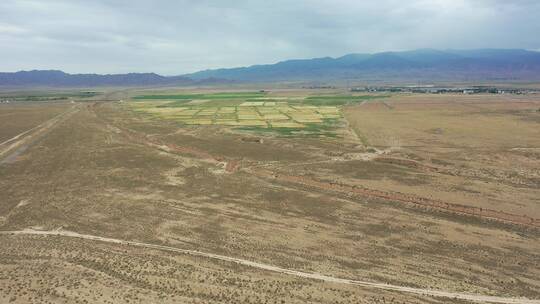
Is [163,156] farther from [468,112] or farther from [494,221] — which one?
[468,112]

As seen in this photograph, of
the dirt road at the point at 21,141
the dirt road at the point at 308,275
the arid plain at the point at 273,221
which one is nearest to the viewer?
the dirt road at the point at 308,275

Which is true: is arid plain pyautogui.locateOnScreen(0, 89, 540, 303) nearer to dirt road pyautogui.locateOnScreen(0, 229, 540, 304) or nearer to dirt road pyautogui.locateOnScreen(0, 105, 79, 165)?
dirt road pyautogui.locateOnScreen(0, 229, 540, 304)

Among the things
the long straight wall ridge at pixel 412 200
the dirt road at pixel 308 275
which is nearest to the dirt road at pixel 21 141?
the dirt road at pixel 308 275

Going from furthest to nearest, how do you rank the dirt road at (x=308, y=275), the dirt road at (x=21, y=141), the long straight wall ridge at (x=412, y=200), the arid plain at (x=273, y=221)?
the dirt road at (x=21, y=141) → the long straight wall ridge at (x=412, y=200) → the arid plain at (x=273, y=221) → the dirt road at (x=308, y=275)

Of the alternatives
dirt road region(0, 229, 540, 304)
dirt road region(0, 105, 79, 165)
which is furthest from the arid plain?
dirt road region(0, 105, 79, 165)

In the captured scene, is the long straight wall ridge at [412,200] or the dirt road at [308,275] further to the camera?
the long straight wall ridge at [412,200]

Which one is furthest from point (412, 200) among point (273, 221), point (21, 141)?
point (21, 141)

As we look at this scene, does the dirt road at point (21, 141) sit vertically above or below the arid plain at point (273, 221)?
above

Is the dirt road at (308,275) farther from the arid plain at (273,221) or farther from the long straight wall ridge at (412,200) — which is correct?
the long straight wall ridge at (412,200)
